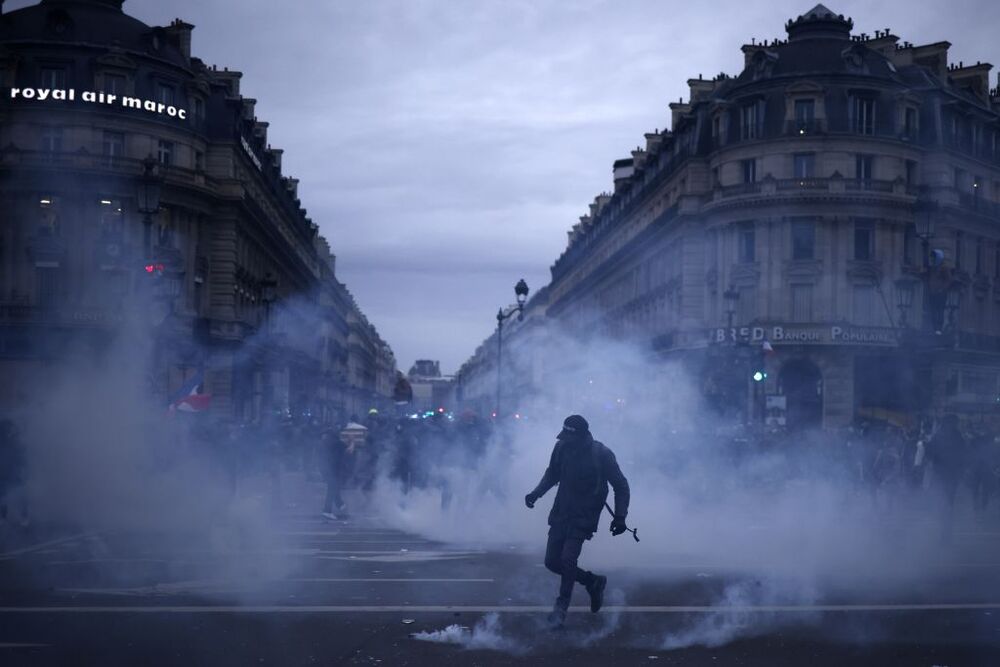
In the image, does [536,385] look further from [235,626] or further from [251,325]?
[235,626]

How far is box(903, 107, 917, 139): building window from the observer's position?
46938 millimetres

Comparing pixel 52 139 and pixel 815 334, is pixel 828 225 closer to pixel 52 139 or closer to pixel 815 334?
pixel 815 334

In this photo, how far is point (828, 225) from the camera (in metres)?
46.2

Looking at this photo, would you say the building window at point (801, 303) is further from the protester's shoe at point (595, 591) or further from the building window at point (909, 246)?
the protester's shoe at point (595, 591)

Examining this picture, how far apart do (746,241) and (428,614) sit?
40.5m

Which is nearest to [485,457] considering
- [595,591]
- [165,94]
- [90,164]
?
[595,591]

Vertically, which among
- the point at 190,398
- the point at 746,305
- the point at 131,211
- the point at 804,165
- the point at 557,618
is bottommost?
the point at 557,618

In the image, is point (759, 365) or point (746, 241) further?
point (746, 241)

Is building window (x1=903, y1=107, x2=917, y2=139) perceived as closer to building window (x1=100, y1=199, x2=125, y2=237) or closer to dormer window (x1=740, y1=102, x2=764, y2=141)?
dormer window (x1=740, y1=102, x2=764, y2=141)

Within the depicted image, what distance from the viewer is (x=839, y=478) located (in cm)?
2300

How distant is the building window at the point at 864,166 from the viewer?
46.1 metres

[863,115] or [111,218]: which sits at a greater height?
[863,115]

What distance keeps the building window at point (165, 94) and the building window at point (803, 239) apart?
94.0ft

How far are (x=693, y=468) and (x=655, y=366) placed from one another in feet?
22.2
